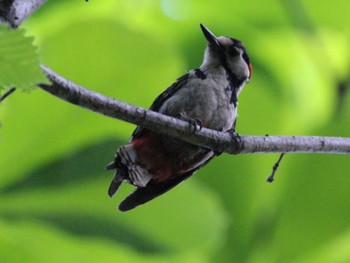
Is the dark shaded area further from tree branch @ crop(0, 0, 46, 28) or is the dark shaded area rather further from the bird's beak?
the bird's beak

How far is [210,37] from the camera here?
2.35m

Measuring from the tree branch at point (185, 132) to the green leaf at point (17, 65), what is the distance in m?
0.36

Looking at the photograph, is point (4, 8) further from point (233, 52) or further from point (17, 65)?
point (233, 52)

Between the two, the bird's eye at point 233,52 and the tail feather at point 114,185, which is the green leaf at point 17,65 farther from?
the bird's eye at point 233,52

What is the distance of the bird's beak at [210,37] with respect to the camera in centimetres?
232

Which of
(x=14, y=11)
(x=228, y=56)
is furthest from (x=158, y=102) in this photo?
(x=14, y=11)

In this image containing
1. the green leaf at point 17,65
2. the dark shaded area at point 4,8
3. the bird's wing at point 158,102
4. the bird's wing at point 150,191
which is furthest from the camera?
the bird's wing at point 158,102

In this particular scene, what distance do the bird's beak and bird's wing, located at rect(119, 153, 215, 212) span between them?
46cm

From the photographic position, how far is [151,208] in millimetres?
1957

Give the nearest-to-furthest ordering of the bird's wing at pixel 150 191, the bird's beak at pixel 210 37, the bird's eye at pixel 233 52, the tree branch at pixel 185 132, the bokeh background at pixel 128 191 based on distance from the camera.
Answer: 1. the tree branch at pixel 185 132
2. the bokeh background at pixel 128 191
3. the bird's wing at pixel 150 191
4. the bird's beak at pixel 210 37
5. the bird's eye at pixel 233 52

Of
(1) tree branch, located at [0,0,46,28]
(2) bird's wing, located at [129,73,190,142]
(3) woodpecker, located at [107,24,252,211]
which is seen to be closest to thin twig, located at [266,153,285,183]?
(3) woodpecker, located at [107,24,252,211]

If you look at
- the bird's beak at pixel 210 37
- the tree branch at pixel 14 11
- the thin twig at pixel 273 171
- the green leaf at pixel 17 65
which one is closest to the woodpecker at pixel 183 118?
the bird's beak at pixel 210 37

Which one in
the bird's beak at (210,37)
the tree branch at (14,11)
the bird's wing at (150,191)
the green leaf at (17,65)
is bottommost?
the bird's wing at (150,191)

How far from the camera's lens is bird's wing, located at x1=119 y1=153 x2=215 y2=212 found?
1.92 metres
